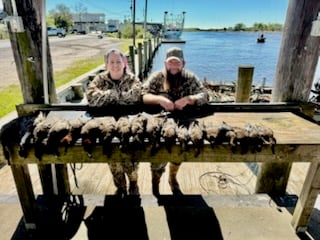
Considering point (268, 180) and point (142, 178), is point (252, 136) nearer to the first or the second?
point (268, 180)

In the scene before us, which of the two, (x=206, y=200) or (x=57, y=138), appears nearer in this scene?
(x=57, y=138)

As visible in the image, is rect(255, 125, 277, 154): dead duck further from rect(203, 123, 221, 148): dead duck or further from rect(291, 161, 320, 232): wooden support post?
rect(291, 161, 320, 232): wooden support post

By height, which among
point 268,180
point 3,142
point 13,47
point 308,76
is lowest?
point 268,180

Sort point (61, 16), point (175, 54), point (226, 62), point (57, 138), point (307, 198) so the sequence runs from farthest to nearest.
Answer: point (61, 16) < point (226, 62) < point (175, 54) < point (307, 198) < point (57, 138)

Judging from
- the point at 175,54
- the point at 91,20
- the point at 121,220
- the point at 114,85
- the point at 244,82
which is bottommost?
the point at 121,220

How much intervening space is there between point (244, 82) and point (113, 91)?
9.72ft

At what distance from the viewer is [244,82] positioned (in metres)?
4.62

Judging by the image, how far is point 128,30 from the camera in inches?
1844

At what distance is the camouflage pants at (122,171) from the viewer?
8.80ft

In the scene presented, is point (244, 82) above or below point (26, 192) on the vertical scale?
above

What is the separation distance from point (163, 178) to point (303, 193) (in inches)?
67.1

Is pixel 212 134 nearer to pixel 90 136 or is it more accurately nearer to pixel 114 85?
Result: pixel 90 136

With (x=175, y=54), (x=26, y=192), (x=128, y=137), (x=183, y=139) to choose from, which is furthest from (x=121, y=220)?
(x=175, y=54)

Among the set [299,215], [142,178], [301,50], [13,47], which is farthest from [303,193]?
[13,47]
